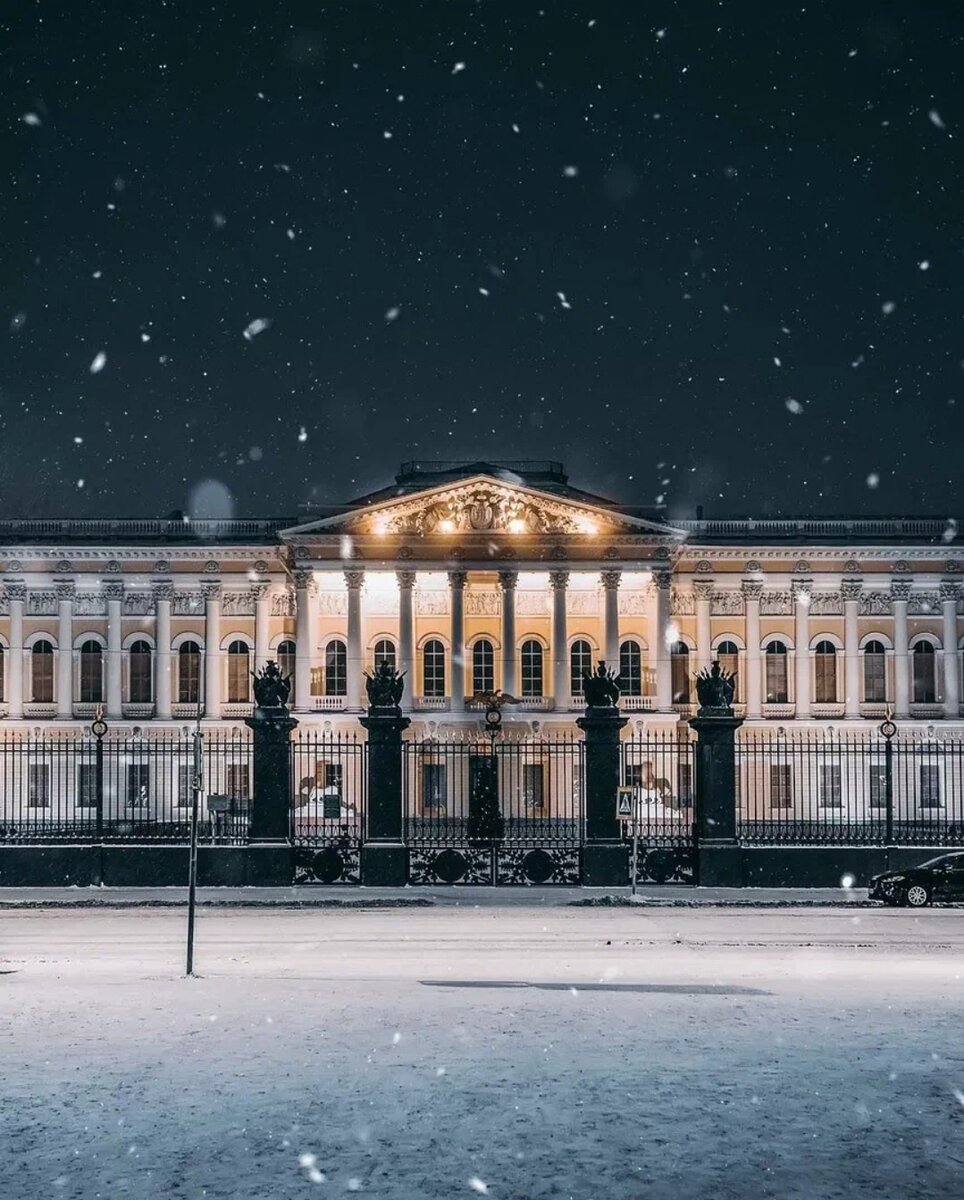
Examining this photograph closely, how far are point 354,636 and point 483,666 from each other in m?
5.80

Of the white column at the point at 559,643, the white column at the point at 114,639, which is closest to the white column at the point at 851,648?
the white column at the point at 559,643

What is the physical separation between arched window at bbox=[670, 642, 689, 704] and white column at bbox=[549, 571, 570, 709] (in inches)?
219

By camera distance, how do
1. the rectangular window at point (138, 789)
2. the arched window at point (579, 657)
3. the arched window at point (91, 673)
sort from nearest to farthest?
the rectangular window at point (138, 789) < the arched window at point (579, 657) < the arched window at point (91, 673)

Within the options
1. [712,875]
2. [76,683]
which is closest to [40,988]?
[712,875]

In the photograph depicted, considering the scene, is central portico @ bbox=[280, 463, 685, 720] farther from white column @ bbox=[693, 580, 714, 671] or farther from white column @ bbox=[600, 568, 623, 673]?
white column @ bbox=[693, 580, 714, 671]

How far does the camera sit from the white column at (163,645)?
68.3 m

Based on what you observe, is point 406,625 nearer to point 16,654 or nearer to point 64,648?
point 64,648

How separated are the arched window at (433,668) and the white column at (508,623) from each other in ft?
10.00

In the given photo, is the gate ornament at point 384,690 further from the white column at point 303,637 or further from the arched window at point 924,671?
the arched window at point 924,671

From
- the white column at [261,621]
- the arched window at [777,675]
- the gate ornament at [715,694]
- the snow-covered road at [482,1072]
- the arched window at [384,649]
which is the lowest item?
the snow-covered road at [482,1072]

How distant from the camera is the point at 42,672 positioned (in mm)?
68812

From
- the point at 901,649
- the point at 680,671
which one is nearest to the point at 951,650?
the point at 901,649

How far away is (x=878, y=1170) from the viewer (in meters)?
9.48

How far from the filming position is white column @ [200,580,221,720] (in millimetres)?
68312
